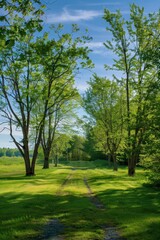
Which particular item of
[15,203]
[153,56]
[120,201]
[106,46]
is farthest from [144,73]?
[15,203]

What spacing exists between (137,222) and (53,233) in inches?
153

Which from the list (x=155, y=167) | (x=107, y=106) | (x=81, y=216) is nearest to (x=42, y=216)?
(x=81, y=216)

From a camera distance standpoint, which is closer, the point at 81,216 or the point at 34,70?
the point at 81,216

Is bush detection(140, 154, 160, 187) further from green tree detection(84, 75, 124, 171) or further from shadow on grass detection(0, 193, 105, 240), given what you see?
green tree detection(84, 75, 124, 171)

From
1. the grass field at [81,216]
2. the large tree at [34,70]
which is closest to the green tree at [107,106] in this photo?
the large tree at [34,70]

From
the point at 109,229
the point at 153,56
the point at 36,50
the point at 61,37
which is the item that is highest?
the point at 61,37

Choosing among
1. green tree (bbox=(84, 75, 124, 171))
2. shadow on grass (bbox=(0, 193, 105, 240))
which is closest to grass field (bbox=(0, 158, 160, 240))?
shadow on grass (bbox=(0, 193, 105, 240))

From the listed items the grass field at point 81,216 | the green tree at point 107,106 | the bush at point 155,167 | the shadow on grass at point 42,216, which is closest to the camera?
the grass field at point 81,216

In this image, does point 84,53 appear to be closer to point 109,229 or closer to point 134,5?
point 134,5

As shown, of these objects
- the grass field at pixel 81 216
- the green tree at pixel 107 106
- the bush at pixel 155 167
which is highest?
the green tree at pixel 107 106

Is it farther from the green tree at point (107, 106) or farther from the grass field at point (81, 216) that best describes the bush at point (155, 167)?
the green tree at point (107, 106)

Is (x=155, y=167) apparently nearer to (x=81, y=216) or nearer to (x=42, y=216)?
(x=81, y=216)

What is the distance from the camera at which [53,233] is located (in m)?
12.4

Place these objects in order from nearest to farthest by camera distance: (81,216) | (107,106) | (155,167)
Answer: (81,216), (155,167), (107,106)
